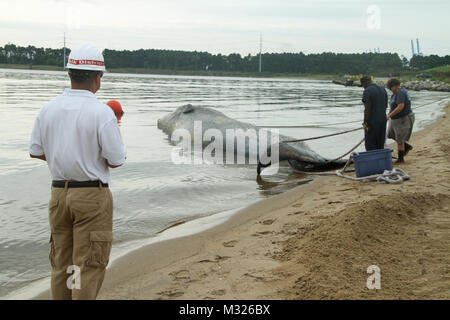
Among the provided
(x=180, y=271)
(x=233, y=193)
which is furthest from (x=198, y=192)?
(x=180, y=271)

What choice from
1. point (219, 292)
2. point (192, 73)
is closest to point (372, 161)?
point (219, 292)

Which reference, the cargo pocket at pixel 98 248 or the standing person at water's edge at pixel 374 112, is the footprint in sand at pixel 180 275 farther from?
the standing person at water's edge at pixel 374 112

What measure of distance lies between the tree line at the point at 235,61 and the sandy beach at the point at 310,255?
383 ft

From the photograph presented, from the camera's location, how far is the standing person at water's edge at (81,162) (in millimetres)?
3217

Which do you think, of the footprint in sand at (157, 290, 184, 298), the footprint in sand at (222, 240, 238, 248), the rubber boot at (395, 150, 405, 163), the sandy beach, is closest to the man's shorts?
the rubber boot at (395, 150, 405, 163)

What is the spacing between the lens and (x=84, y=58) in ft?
10.7

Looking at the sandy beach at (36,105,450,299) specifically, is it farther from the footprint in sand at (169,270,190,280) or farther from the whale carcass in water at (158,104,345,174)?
the whale carcass in water at (158,104,345,174)

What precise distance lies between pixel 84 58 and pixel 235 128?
9.73 m

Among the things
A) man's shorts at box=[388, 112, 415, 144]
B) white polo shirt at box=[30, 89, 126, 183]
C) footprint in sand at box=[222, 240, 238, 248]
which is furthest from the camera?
man's shorts at box=[388, 112, 415, 144]

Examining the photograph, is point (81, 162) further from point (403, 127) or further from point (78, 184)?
point (403, 127)

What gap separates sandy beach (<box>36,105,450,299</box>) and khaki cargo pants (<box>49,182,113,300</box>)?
3.37 feet

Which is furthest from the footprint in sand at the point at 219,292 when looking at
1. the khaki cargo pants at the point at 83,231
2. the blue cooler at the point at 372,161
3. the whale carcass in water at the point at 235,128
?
the whale carcass in water at the point at 235,128

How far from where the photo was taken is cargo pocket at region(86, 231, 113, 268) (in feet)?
10.7

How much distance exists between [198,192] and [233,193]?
68cm
